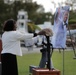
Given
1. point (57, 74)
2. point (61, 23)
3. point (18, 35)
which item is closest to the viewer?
point (57, 74)

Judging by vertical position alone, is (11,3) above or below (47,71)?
above

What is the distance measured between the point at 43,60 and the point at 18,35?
338 centimetres

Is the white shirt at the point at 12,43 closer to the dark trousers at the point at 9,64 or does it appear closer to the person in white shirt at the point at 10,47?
the person in white shirt at the point at 10,47

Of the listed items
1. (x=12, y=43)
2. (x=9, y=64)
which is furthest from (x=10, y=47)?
(x=9, y=64)

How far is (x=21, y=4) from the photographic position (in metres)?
89.1

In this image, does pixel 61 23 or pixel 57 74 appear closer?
pixel 57 74

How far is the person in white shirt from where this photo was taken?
9.36 m

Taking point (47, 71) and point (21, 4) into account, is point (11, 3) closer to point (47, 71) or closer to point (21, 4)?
point (21, 4)

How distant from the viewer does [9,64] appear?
9492mm

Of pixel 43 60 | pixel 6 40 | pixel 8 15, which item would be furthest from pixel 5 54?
pixel 8 15

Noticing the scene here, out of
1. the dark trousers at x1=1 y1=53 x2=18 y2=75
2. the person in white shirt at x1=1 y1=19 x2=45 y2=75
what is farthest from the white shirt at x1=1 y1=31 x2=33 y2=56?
the dark trousers at x1=1 y1=53 x2=18 y2=75

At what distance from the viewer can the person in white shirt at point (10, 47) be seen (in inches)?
368

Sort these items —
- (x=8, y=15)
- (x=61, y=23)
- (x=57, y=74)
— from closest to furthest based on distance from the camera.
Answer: (x=57, y=74)
(x=61, y=23)
(x=8, y=15)

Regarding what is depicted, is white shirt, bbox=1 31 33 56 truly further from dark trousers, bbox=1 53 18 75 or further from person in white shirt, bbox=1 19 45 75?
dark trousers, bbox=1 53 18 75
